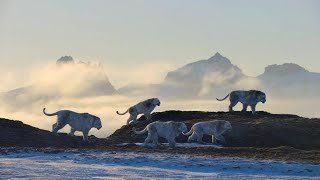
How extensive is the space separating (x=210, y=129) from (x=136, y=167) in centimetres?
1283

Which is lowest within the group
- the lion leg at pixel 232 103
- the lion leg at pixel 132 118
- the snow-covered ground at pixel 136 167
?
the snow-covered ground at pixel 136 167

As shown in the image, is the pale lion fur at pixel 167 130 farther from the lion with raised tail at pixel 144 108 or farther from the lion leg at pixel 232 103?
the lion leg at pixel 232 103

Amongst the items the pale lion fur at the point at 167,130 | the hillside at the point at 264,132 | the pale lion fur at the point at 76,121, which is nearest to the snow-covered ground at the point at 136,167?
the pale lion fur at the point at 167,130

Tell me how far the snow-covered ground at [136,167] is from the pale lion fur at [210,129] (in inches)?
328

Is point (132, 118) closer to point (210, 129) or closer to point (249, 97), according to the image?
point (249, 97)

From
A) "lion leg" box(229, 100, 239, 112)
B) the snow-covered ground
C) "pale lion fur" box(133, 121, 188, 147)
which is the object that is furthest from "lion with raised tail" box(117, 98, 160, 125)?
the snow-covered ground

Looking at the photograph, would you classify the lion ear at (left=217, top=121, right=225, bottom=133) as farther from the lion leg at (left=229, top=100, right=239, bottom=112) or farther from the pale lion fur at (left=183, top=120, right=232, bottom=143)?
the lion leg at (left=229, top=100, right=239, bottom=112)

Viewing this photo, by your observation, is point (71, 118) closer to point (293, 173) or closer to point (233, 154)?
point (233, 154)

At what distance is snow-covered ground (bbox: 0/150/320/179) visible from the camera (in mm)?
23328

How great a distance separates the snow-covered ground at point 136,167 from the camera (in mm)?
23328

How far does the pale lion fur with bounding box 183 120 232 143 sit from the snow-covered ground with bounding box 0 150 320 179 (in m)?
8.32

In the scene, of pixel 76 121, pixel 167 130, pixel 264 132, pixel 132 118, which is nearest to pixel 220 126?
pixel 167 130

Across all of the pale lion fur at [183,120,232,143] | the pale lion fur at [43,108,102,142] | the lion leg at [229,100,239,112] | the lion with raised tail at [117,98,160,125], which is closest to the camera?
the pale lion fur at [183,120,232,143]

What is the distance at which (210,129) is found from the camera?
38625 mm
